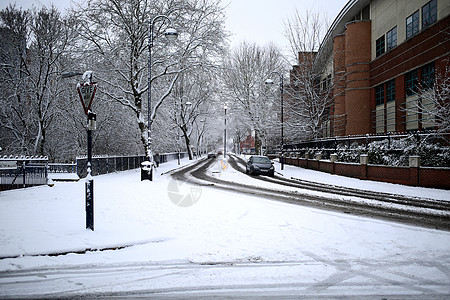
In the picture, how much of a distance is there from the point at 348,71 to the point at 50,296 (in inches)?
1188

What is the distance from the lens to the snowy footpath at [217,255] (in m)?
3.50

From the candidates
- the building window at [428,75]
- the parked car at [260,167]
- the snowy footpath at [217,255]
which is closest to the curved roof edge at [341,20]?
the building window at [428,75]

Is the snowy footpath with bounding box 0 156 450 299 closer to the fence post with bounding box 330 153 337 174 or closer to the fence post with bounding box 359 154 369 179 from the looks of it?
the fence post with bounding box 359 154 369 179

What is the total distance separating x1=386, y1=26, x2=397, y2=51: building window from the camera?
23359 millimetres

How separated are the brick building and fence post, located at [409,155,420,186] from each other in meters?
6.29

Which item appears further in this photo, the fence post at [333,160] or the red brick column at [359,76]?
the red brick column at [359,76]

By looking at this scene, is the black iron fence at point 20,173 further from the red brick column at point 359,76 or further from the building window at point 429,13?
the red brick column at point 359,76

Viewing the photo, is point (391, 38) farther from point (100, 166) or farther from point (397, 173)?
point (100, 166)

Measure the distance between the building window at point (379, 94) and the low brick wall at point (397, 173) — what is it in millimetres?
9924

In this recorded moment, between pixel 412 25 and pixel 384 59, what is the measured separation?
12.3ft

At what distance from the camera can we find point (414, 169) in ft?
42.8

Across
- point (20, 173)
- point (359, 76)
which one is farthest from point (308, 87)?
point (20, 173)

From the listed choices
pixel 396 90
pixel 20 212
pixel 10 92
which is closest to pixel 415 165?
pixel 396 90

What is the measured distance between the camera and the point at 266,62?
36.5 m
